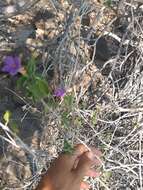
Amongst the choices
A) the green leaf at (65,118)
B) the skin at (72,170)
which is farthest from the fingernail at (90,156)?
the green leaf at (65,118)

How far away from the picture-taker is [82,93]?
2.16 metres

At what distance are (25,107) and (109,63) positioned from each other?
0.41 metres

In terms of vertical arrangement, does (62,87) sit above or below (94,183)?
above

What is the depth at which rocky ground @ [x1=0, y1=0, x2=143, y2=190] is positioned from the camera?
2.00m

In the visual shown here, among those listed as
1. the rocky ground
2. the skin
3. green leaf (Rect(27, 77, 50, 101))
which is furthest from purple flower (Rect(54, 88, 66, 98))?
the skin

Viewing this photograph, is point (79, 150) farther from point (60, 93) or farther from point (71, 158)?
point (60, 93)

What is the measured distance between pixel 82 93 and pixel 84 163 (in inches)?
24.3

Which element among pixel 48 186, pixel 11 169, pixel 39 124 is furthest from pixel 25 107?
pixel 48 186

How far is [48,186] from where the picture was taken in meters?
1.67

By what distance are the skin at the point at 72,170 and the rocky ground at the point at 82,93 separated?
0.21 m

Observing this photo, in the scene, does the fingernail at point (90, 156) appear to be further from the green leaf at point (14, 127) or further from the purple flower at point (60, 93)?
the green leaf at point (14, 127)

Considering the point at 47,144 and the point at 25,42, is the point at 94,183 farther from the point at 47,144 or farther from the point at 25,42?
the point at 25,42

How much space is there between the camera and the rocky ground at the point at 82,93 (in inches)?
78.8

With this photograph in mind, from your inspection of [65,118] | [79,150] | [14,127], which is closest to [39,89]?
[65,118]
